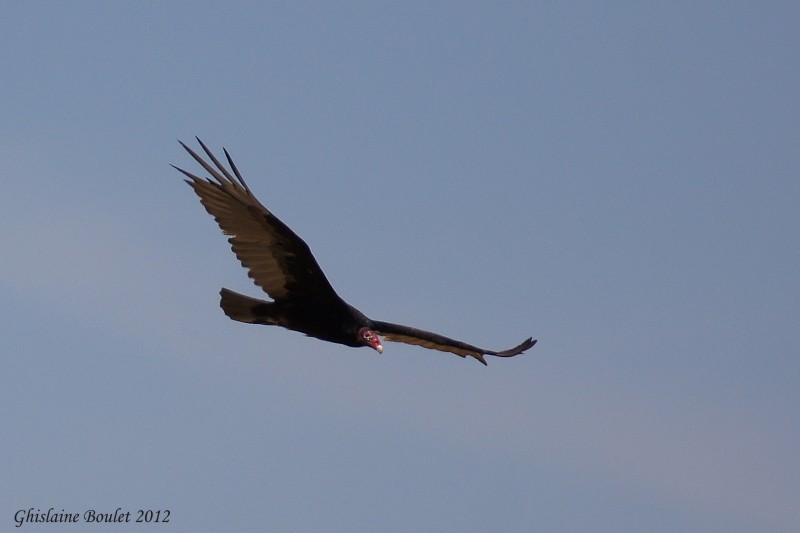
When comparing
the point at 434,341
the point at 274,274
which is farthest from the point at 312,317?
the point at 434,341

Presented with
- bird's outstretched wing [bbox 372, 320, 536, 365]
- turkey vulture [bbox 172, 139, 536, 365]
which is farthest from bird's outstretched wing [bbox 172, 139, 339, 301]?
bird's outstretched wing [bbox 372, 320, 536, 365]

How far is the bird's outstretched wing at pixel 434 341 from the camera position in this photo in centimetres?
1725

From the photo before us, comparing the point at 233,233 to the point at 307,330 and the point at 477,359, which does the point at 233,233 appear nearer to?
the point at 307,330

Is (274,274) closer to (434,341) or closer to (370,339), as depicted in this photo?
(370,339)

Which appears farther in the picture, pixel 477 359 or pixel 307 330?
pixel 477 359

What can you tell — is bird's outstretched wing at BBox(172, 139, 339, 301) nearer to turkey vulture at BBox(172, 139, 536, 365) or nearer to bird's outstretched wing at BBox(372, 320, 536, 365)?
turkey vulture at BBox(172, 139, 536, 365)

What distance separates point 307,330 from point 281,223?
1.41m

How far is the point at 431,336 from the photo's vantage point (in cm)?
1761

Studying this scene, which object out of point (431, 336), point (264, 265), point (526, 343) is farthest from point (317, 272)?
point (526, 343)

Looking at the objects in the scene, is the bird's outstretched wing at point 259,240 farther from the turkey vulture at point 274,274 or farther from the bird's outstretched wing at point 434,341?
the bird's outstretched wing at point 434,341

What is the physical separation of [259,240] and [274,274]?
43 centimetres

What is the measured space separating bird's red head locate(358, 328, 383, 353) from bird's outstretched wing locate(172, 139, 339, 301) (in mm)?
491

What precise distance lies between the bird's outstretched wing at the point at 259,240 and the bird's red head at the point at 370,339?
49cm

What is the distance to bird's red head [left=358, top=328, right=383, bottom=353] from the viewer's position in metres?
16.5
